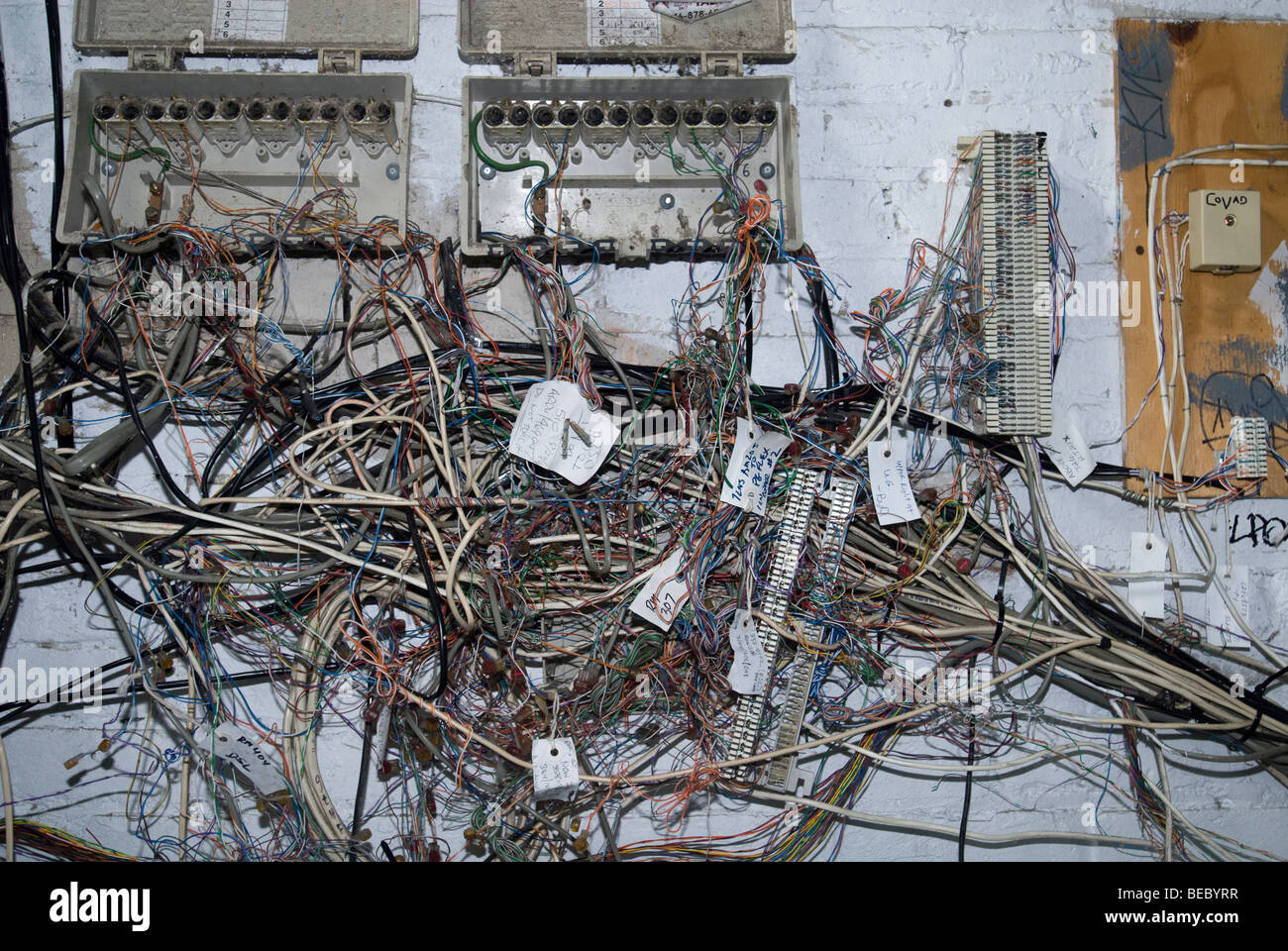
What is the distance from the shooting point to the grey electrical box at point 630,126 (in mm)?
1836

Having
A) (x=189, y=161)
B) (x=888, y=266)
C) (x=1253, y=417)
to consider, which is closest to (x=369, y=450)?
(x=189, y=161)

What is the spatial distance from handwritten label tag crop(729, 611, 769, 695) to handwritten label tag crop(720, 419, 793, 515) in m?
0.23

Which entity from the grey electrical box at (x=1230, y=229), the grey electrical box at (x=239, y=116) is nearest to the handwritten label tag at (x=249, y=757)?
the grey electrical box at (x=239, y=116)

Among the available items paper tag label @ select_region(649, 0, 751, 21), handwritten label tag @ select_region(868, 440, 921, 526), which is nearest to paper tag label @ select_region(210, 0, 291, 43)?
paper tag label @ select_region(649, 0, 751, 21)

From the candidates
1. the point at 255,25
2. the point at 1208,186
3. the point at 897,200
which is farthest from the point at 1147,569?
the point at 255,25

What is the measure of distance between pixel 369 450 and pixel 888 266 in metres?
1.25

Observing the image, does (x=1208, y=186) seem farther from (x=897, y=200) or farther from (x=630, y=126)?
(x=630, y=126)

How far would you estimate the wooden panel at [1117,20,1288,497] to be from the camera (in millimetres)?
1922

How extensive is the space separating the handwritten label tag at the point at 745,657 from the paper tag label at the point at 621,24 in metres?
1.32

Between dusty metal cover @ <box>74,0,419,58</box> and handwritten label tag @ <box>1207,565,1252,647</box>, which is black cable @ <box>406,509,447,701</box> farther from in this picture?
handwritten label tag @ <box>1207,565,1252,647</box>

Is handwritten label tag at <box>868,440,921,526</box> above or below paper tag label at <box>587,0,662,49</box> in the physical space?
below

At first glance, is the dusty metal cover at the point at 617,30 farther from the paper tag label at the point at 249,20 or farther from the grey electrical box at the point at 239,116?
the paper tag label at the point at 249,20

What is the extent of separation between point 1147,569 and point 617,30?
1.72 meters
